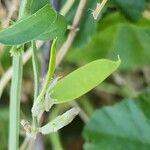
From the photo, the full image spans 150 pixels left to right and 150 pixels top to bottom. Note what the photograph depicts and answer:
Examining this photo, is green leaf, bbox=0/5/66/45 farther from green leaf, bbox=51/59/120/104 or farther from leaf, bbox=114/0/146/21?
leaf, bbox=114/0/146/21

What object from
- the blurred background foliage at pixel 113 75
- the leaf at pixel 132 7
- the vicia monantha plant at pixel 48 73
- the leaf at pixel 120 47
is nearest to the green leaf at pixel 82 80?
the vicia monantha plant at pixel 48 73

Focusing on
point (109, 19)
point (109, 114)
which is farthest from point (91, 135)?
point (109, 19)

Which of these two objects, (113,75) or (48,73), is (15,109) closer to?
(48,73)

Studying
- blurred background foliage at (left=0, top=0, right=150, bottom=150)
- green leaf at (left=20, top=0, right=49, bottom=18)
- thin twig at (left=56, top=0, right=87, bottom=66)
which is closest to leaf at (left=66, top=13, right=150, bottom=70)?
blurred background foliage at (left=0, top=0, right=150, bottom=150)

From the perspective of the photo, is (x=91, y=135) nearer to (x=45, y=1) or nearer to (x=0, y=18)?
(x=0, y=18)

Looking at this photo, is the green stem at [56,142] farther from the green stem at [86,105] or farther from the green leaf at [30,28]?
the green leaf at [30,28]

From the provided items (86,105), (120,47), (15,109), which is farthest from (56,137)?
(15,109)
